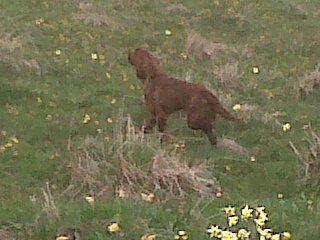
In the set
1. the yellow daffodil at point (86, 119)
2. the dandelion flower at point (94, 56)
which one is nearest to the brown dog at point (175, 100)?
the yellow daffodil at point (86, 119)

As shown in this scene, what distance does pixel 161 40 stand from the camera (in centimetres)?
1283

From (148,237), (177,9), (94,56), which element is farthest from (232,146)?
(177,9)

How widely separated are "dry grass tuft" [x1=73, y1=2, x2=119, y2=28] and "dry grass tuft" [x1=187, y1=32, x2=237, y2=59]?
1.28 m

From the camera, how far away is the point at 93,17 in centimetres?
1323

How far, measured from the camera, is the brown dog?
334 inches

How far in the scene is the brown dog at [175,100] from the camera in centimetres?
848

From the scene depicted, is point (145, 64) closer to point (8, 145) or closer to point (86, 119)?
point (86, 119)

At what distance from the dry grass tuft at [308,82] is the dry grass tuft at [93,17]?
10.8ft

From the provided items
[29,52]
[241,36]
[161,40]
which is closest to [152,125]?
[29,52]

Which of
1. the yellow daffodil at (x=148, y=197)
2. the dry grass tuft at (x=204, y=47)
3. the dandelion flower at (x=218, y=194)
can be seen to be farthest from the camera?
the dry grass tuft at (x=204, y=47)

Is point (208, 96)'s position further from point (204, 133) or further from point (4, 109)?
point (4, 109)

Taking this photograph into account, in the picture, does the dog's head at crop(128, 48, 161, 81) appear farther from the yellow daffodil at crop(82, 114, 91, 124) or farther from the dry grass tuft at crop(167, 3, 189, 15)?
the dry grass tuft at crop(167, 3, 189, 15)

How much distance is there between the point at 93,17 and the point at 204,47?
1945 mm

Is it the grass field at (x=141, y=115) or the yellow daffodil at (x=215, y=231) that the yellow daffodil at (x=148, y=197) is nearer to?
the grass field at (x=141, y=115)
